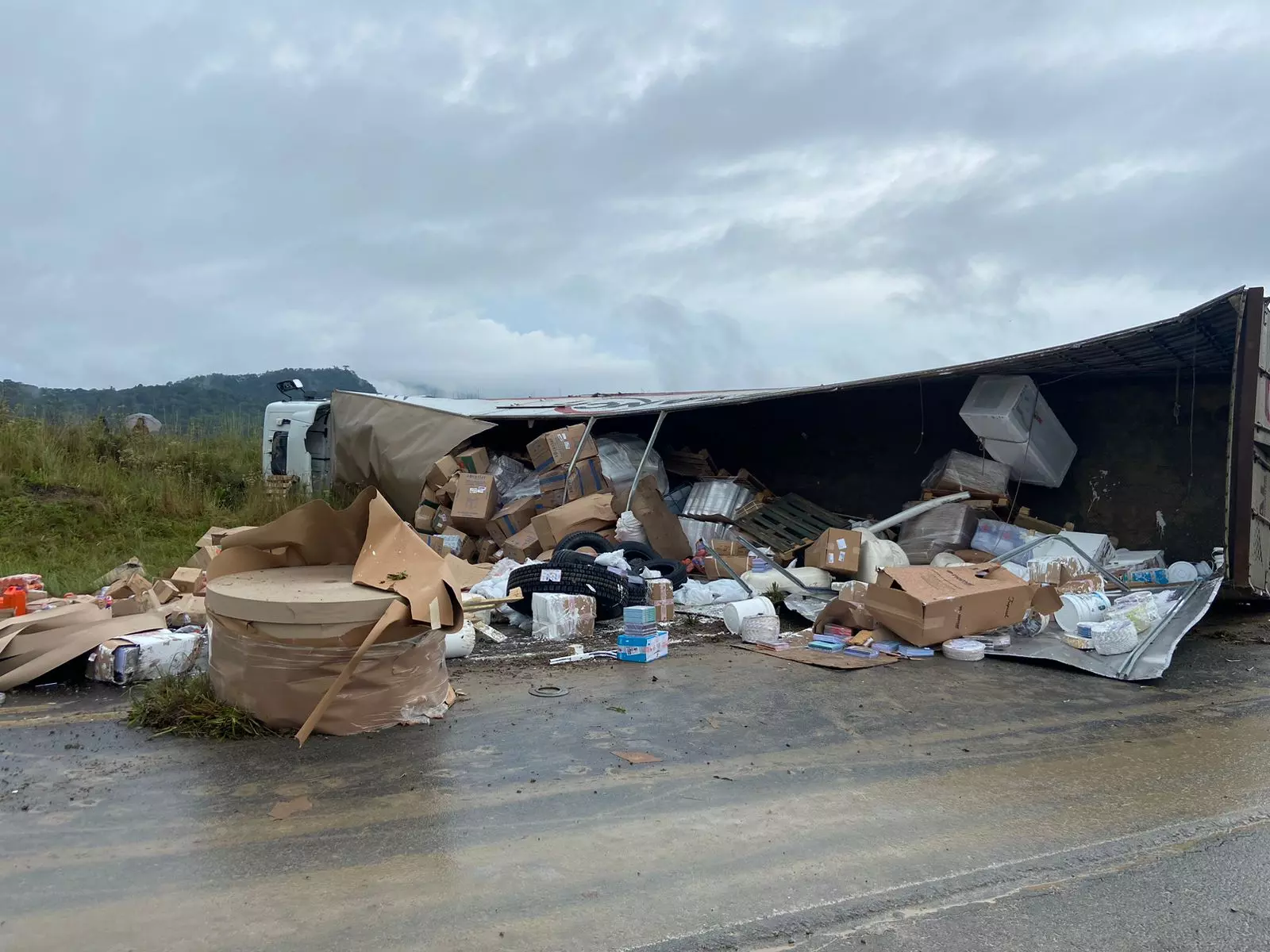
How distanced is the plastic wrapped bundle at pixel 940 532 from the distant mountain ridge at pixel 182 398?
885 centimetres

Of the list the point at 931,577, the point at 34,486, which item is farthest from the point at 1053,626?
the point at 34,486

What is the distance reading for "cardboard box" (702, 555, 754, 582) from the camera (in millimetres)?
8367

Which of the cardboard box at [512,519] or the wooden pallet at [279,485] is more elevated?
the wooden pallet at [279,485]

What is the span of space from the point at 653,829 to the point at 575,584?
3661 millimetres

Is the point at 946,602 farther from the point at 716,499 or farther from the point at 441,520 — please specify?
the point at 441,520

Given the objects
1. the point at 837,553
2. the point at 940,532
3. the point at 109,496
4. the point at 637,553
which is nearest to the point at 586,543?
the point at 637,553

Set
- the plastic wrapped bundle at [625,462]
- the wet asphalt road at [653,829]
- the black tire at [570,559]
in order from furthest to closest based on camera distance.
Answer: the plastic wrapped bundle at [625,462], the black tire at [570,559], the wet asphalt road at [653,829]

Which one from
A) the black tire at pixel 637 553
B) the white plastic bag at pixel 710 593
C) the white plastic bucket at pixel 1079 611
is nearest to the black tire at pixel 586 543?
the black tire at pixel 637 553

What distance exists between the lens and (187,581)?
24.2 feet

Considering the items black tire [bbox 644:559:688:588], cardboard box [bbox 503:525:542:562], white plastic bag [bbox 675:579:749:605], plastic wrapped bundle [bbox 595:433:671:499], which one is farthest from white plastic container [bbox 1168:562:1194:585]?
cardboard box [bbox 503:525:542:562]

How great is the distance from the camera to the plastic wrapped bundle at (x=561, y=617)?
20.9 ft

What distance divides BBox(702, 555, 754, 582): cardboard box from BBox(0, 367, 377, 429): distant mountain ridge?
752 centimetres

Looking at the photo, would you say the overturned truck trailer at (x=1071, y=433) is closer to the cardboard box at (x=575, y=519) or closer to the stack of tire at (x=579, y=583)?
the cardboard box at (x=575, y=519)

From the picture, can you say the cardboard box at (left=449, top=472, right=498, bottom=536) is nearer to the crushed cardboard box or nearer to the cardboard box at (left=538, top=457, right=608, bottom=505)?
the crushed cardboard box
